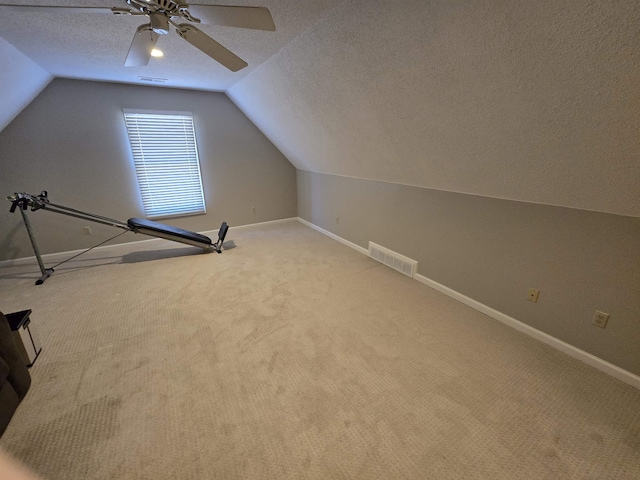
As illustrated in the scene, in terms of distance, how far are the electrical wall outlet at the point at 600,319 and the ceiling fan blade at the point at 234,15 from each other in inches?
100

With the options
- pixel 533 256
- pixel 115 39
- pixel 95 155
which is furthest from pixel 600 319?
pixel 95 155

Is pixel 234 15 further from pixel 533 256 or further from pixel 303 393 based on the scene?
pixel 533 256

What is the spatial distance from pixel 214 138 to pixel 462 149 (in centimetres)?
366

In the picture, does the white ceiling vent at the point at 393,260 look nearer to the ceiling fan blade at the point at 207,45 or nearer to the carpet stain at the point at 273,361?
the carpet stain at the point at 273,361

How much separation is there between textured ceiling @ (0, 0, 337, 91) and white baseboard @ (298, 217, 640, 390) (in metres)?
2.49

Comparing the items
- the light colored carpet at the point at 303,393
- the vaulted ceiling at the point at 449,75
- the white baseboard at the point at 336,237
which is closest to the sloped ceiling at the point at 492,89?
the vaulted ceiling at the point at 449,75

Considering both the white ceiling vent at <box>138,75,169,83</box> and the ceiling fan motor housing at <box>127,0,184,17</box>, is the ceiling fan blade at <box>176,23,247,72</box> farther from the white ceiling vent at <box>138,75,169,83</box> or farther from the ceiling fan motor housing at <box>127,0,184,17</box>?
the white ceiling vent at <box>138,75,169,83</box>

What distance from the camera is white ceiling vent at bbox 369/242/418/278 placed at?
2.99m

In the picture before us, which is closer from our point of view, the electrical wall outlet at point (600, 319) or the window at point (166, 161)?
the electrical wall outlet at point (600, 319)

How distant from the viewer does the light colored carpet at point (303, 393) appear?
126 centimetres

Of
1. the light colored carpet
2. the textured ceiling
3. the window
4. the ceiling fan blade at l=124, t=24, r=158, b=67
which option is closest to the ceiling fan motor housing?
the ceiling fan blade at l=124, t=24, r=158, b=67

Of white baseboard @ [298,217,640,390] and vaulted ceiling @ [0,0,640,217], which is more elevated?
vaulted ceiling @ [0,0,640,217]

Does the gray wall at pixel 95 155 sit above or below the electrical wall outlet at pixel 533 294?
above

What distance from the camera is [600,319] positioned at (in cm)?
174
